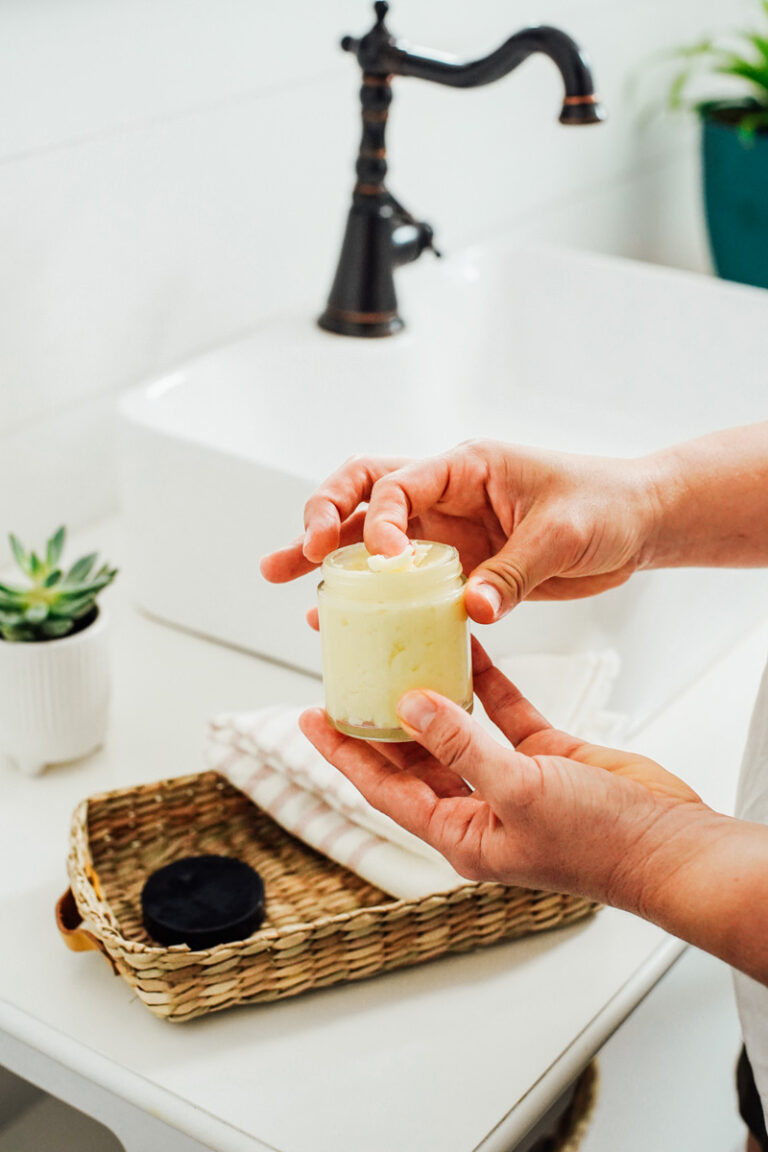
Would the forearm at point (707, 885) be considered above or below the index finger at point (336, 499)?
below

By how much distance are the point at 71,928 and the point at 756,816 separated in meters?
0.43

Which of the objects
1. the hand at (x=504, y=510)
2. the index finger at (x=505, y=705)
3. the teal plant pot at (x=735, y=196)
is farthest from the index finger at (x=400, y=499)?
the teal plant pot at (x=735, y=196)

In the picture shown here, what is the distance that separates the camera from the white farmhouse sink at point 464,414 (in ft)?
3.37

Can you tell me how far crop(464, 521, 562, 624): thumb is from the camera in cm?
68

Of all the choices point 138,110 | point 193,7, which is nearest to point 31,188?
point 138,110

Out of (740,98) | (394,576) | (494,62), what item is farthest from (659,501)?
(740,98)

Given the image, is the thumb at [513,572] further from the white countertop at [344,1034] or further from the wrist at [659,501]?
the white countertop at [344,1034]

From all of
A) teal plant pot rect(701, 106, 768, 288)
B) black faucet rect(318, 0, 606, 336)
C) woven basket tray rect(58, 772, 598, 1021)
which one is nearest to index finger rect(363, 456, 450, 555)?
woven basket tray rect(58, 772, 598, 1021)

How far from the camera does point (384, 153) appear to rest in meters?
1.22

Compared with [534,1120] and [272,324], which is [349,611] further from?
[272,324]

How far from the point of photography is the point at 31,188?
1.11 m

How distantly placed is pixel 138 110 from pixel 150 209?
9 centimetres

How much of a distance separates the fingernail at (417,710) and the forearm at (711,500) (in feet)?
0.85

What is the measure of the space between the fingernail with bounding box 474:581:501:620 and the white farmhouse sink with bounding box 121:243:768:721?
10.3 inches
